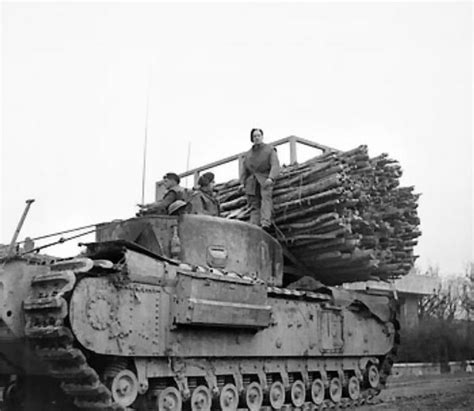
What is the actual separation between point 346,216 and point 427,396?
18.0 ft

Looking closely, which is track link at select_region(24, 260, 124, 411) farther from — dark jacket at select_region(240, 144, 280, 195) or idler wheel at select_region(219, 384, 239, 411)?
dark jacket at select_region(240, 144, 280, 195)

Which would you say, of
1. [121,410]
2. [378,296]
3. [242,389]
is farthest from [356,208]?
[121,410]

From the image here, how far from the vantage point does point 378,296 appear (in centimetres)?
1570

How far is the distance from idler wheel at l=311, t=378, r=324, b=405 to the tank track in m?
4.74

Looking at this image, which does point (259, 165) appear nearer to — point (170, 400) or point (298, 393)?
point (298, 393)

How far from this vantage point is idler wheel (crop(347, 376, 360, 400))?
1458cm

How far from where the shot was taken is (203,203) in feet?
44.5

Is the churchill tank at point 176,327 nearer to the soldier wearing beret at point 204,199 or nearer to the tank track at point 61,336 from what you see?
the tank track at point 61,336

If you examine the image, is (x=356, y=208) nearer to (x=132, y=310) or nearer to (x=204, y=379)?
(x=204, y=379)

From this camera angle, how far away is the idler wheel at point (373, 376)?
15.3 meters

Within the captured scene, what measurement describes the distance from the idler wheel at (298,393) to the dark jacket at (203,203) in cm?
326

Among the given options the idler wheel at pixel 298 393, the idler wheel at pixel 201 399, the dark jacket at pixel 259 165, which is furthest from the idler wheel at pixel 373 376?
the idler wheel at pixel 201 399

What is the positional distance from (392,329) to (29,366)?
8.02m

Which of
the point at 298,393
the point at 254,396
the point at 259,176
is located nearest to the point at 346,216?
the point at 259,176
